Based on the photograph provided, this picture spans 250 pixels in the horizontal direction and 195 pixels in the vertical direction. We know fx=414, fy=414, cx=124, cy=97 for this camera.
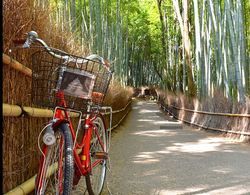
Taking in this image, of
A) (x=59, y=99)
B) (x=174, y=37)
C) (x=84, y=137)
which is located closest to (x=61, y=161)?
(x=59, y=99)

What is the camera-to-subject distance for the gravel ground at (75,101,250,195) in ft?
13.4

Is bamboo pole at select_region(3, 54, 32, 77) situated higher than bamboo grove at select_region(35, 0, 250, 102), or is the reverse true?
bamboo grove at select_region(35, 0, 250, 102)

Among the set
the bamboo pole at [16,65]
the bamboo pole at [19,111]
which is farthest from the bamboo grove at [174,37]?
the bamboo pole at [19,111]

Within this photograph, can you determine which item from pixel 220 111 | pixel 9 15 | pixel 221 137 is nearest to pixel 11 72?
pixel 9 15

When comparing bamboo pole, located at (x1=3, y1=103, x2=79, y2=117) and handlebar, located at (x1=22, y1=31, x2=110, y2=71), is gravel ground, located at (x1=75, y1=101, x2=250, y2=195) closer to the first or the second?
bamboo pole, located at (x1=3, y1=103, x2=79, y2=117)

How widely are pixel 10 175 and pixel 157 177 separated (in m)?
2.42

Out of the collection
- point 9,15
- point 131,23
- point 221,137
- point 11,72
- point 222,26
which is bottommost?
point 221,137

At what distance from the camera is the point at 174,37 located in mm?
25016

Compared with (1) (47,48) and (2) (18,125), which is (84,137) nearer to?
(2) (18,125)

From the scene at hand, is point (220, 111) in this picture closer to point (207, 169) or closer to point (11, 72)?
point (207, 169)

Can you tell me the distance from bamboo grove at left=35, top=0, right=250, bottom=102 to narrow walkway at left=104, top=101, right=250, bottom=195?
1.37 metres

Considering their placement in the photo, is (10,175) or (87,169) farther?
(87,169)

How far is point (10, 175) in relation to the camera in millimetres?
2545

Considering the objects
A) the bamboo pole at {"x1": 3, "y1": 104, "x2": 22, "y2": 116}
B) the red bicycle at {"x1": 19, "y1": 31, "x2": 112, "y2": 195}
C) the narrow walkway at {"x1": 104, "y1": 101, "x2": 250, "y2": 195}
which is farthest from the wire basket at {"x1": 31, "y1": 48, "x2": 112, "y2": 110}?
the narrow walkway at {"x1": 104, "y1": 101, "x2": 250, "y2": 195}
